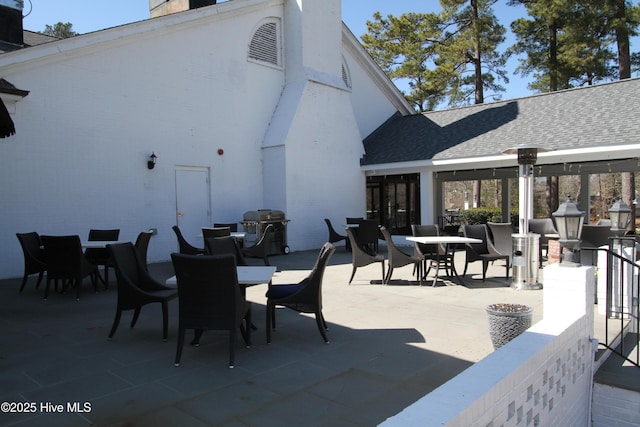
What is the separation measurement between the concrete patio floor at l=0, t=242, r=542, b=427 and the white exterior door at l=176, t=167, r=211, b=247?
15.6ft

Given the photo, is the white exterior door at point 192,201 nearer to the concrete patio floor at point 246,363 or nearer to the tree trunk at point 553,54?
the concrete patio floor at point 246,363

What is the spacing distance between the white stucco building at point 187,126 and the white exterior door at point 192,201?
30mm

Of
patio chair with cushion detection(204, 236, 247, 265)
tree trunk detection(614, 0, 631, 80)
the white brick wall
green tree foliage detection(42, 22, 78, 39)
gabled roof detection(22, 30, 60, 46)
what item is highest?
green tree foliage detection(42, 22, 78, 39)

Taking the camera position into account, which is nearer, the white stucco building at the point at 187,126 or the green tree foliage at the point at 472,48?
the white stucco building at the point at 187,126

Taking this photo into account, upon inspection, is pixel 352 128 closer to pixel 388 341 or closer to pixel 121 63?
pixel 121 63

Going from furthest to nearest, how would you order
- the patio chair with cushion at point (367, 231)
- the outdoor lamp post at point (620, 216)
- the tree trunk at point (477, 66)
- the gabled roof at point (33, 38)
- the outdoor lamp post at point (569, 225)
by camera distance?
1. the tree trunk at point (477, 66)
2. the patio chair with cushion at point (367, 231)
3. the gabled roof at point (33, 38)
4. the outdoor lamp post at point (620, 216)
5. the outdoor lamp post at point (569, 225)

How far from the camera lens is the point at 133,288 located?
14.6ft

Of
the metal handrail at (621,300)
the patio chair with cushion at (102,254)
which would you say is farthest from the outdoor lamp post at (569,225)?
the patio chair with cushion at (102,254)

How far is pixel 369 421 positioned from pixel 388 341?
1646 mm

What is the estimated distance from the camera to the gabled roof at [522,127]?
36.0ft

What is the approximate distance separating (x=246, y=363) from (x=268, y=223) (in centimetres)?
770

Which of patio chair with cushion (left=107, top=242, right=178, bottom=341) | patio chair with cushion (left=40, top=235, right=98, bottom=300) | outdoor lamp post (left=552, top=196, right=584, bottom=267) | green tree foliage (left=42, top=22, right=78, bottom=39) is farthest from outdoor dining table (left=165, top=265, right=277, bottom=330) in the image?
green tree foliage (left=42, top=22, right=78, bottom=39)

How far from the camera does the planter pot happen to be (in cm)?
383

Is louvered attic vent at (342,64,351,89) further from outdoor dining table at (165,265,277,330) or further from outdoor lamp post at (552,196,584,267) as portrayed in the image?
outdoor dining table at (165,265,277,330)
